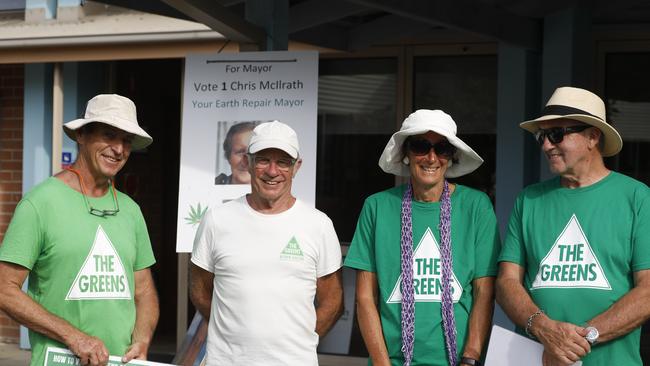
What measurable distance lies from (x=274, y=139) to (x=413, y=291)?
2.55 ft

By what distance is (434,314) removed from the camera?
148 inches

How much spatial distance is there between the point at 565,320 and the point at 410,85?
488 centimetres

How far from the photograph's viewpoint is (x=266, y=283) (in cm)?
368

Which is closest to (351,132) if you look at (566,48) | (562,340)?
(566,48)

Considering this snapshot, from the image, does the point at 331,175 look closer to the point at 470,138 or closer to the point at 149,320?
the point at 470,138

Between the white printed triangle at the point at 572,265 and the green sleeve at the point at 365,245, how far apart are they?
2.13 ft

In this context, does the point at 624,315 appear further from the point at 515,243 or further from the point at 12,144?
the point at 12,144

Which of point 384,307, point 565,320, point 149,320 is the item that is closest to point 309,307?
point 384,307

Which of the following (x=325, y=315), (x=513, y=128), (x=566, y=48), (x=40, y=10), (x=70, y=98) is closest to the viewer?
(x=325, y=315)

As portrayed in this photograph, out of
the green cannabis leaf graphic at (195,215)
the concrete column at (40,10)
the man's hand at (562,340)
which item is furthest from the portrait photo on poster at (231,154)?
the concrete column at (40,10)

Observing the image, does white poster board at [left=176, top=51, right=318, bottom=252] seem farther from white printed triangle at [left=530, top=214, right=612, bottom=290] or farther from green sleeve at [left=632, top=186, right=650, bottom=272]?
green sleeve at [left=632, top=186, right=650, bottom=272]

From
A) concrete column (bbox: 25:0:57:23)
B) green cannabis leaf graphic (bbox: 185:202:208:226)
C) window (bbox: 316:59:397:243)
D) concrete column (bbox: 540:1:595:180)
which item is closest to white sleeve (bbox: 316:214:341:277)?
green cannabis leaf graphic (bbox: 185:202:208:226)

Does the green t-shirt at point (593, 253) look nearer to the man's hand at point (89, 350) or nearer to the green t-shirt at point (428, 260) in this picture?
the green t-shirt at point (428, 260)

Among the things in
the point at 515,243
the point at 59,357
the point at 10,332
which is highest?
the point at 515,243
